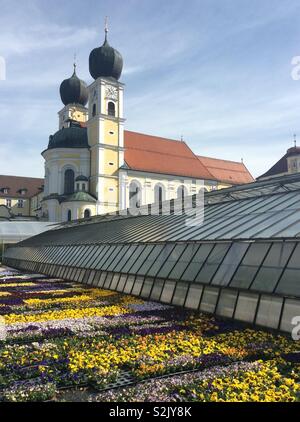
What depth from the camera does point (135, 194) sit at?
3199 inches

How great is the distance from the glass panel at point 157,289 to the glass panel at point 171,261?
0.26 meters

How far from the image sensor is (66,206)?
73375 mm

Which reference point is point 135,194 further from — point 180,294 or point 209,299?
point 209,299

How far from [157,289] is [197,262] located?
2.29 meters

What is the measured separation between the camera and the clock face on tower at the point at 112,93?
78.2 metres

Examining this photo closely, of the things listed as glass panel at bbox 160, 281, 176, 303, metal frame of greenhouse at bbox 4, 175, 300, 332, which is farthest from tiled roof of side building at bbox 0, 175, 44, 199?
glass panel at bbox 160, 281, 176, 303

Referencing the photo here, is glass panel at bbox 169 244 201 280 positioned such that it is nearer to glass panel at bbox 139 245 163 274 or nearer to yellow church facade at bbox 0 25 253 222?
glass panel at bbox 139 245 163 274

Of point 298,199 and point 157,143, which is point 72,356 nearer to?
point 298,199

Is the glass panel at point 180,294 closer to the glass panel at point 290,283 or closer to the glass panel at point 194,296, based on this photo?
the glass panel at point 194,296

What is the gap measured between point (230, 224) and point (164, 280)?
402 cm

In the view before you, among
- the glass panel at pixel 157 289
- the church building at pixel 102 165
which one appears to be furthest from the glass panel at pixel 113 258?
the church building at pixel 102 165

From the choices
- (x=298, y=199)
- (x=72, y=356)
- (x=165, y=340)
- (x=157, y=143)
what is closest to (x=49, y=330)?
(x=72, y=356)

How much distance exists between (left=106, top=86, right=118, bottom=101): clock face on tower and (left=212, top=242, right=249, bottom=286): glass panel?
219 feet

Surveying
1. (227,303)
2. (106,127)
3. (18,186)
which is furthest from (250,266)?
(18,186)
